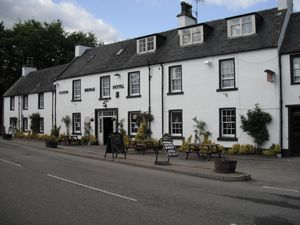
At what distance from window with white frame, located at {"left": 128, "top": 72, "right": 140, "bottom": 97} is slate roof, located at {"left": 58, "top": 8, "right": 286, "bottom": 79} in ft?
2.24

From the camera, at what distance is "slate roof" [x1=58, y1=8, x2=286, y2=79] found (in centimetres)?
2106

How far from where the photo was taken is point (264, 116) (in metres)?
19.7

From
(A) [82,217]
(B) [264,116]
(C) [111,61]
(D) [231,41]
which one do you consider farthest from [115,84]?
(A) [82,217]

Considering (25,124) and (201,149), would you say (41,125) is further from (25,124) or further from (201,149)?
(201,149)

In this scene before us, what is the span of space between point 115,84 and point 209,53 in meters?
8.57

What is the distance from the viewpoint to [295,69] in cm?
1936

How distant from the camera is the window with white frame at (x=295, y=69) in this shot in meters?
19.3

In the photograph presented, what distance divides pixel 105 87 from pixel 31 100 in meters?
14.3

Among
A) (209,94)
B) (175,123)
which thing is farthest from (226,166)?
(175,123)

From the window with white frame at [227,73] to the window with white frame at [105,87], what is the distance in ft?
33.7

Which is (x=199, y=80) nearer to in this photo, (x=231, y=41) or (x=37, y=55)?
(x=231, y=41)

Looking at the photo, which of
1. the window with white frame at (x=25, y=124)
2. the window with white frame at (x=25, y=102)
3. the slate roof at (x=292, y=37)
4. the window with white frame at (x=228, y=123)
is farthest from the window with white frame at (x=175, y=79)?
the window with white frame at (x=25, y=124)

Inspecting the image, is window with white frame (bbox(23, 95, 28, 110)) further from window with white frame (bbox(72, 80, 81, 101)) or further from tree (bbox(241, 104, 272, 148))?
tree (bbox(241, 104, 272, 148))

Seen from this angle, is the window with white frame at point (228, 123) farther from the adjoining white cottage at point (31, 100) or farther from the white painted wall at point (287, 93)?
the adjoining white cottage at point (31, 100)
